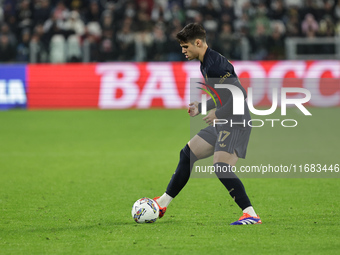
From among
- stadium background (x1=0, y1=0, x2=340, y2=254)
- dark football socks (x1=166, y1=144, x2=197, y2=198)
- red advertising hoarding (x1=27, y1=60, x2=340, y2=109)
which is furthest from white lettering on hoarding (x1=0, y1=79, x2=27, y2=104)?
dark football socks (x1=166, y1=144, x2=197, y2=198)

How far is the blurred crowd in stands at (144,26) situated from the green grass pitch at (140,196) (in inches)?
168

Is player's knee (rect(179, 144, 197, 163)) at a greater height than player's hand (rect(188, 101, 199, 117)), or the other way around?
player's hand (rect(188, 101, 199, 117))

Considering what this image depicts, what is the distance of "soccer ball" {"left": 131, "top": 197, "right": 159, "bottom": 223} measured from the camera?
6.18m

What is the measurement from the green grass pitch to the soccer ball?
116mm

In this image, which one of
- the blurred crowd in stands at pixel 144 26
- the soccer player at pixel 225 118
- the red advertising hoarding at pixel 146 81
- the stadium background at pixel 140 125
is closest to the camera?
the stadium background at pixel 140 125

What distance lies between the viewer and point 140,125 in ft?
51.7

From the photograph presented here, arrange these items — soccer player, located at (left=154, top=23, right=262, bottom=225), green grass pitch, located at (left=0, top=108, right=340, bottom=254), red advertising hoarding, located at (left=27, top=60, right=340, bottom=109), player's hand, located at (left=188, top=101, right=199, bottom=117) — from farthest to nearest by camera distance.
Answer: red advertising hoarding, located at (left=27, top=60, right=340, bottom=109), player's hand, located at (left=188, top=101, right=199, bottom=117), soccer player, located at (left=154, top=23, right=262, bottom=225), green grass pitch, located at (left=0, top=108, right=340, bottom=254)

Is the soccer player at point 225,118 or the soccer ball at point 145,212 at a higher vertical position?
the soccer player at point 225,118

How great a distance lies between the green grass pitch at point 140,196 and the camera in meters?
5.33

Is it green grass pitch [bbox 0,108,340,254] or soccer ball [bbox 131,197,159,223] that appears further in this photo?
soccer ball [bbox 131,197,159,223]

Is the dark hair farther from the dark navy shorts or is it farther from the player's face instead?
the dark navy shorts

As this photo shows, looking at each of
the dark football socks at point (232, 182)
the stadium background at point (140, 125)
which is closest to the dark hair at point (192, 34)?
the dark football socks at point (232, 182)

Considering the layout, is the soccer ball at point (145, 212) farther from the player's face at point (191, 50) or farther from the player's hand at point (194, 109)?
the player's face at point (191, 50)

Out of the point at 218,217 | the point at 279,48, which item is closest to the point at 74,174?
the point at 218,217
